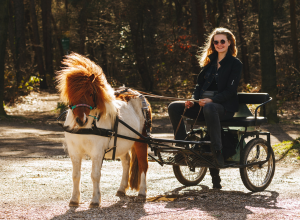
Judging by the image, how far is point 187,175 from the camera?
→ 269 inches

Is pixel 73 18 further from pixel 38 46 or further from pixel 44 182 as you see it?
pixel 44 182

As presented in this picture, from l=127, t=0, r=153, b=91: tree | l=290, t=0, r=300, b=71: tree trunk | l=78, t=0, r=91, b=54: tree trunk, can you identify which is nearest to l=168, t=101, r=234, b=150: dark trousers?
l=290, t=0, r=300, b=71: tree trunk

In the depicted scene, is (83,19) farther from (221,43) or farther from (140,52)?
(221,43)

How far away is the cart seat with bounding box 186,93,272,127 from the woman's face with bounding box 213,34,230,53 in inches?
31.6

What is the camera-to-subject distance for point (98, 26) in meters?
31.2

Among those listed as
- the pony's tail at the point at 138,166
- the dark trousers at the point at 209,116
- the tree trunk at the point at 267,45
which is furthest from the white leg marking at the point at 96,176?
the tree trunk at the point at 267,45

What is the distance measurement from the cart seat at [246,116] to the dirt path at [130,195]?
1.08m

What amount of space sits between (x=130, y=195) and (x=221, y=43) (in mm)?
2736

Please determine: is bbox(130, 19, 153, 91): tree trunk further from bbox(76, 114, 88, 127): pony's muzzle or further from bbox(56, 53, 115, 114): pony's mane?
bbox(76, 114, 88, 127): pony's muzzle

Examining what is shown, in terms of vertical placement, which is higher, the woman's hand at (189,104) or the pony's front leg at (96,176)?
the woman's hand at (189,104)

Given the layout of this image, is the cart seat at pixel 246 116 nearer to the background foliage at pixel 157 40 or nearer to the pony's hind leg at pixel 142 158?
the pony's hind leg at pixel 142 158

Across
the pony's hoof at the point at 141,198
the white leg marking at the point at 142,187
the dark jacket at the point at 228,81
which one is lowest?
the pony's hoof at the point at 141,198

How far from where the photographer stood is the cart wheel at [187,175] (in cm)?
656

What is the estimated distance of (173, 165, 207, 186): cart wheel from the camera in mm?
6559
